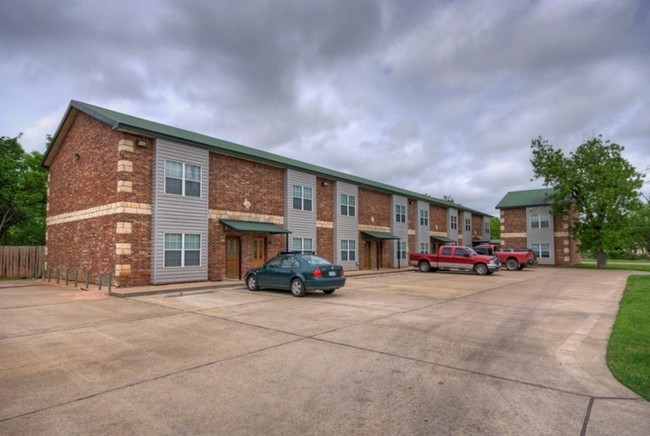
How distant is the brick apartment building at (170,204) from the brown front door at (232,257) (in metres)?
0.05

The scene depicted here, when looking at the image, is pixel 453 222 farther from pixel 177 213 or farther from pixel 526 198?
pixel 177 213

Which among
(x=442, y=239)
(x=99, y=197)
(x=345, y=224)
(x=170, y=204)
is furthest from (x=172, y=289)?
(x=442, y=239)

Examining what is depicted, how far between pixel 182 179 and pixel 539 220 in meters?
37.1

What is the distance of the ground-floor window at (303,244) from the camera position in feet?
75.1

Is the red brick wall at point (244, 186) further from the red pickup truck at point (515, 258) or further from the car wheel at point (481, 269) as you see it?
the red pickup truck at point (515, 258)

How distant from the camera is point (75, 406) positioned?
4371mm

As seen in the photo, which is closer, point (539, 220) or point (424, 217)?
point (424, 217)

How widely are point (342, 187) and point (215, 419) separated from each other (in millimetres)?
23507

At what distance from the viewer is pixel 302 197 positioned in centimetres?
2373

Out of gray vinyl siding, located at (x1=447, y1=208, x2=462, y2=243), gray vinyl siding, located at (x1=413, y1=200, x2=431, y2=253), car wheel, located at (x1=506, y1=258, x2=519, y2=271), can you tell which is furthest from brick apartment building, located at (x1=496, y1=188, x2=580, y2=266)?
gray vinyl siding, located at (x1=413, y1=200, x2=431, y2=253)

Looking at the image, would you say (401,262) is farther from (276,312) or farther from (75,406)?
(75,406)

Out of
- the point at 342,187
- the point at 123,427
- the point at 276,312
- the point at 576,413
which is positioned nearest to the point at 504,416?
the point at 576,413

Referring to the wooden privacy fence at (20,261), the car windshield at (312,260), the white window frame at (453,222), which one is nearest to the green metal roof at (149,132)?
the wooden privacy fence at (20,261)

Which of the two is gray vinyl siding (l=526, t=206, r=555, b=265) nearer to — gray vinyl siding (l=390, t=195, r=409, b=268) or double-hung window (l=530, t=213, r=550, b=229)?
double-hung window (l=530, t=213, r=550, b=229)
